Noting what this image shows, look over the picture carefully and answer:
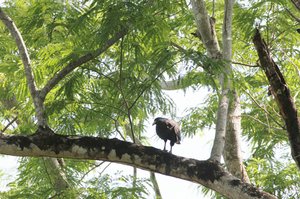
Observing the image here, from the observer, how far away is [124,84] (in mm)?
4320

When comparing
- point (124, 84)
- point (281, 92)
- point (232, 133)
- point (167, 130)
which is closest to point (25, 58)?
point (124, 84)

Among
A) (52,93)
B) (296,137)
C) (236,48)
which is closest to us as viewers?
(296,137)

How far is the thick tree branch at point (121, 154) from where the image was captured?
133 inches

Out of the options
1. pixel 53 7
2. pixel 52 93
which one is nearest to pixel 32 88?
pixel 52 93

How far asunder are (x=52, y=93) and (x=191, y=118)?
2.62m

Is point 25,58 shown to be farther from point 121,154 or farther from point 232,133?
point 232,133

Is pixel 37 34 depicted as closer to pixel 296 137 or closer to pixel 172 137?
pixel 172 137

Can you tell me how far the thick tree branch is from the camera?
3381mm

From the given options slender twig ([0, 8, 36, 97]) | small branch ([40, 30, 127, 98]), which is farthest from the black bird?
slender twig ([0, 8, 36, 97])

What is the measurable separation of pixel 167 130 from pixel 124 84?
60 centimetres

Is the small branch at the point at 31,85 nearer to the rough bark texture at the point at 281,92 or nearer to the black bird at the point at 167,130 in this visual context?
the black bird at the point at 167,130

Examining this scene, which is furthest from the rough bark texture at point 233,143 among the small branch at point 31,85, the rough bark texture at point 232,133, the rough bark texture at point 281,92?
the small branch at point 31,85

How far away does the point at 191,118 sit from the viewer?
6.63 m

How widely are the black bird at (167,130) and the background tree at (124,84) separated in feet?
0.75
